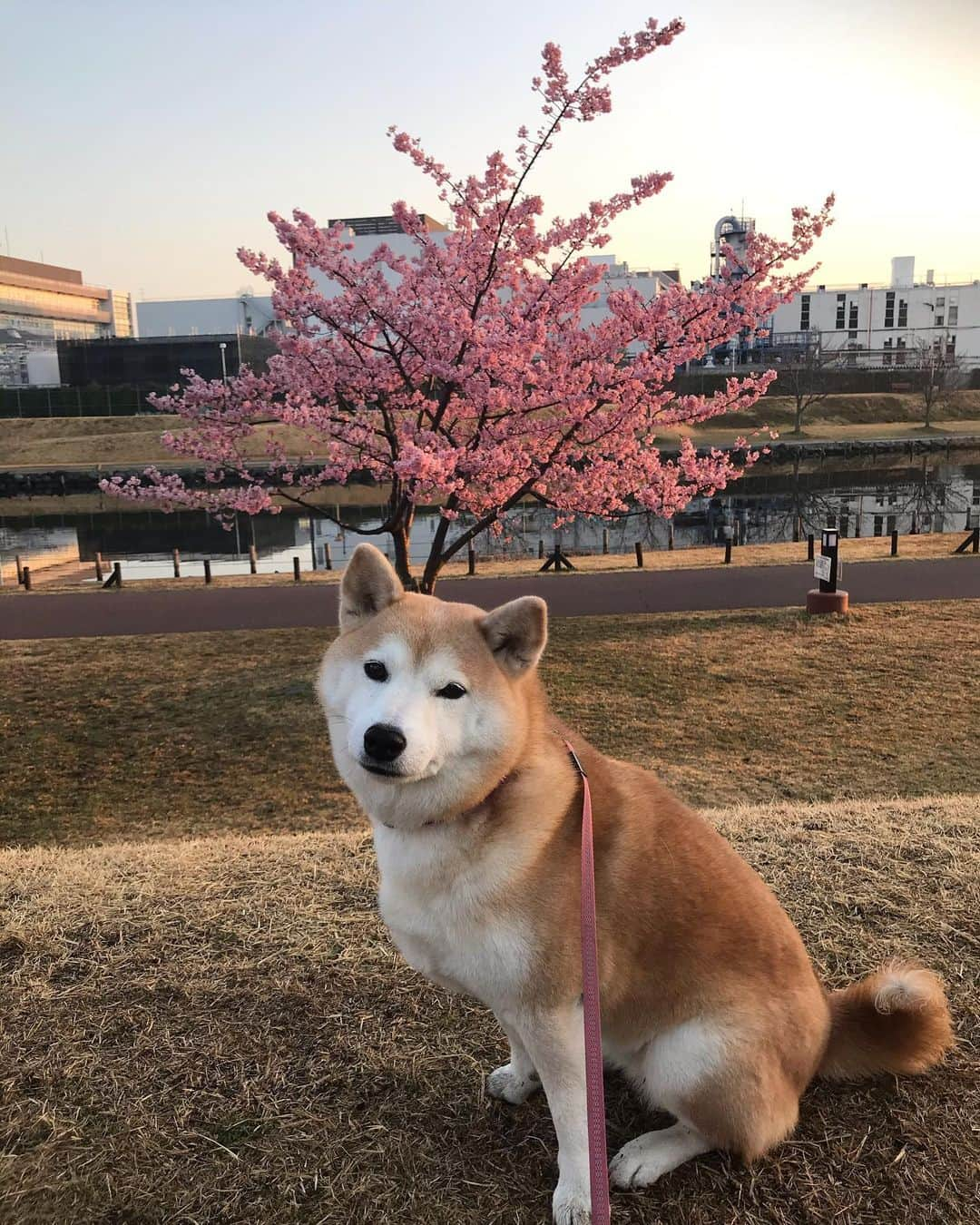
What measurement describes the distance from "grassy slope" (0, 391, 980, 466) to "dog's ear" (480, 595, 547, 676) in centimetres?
4269

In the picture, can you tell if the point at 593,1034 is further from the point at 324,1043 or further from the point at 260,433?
the point at 260,433

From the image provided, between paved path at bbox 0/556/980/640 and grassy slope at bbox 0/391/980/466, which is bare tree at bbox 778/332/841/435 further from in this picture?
paved path at bbox 0/556/980/640

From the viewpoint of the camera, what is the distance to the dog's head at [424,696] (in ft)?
7.12

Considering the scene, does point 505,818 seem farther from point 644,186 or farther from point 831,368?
point 831,368

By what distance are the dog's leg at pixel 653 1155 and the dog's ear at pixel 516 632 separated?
1.48m

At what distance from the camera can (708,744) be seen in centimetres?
883

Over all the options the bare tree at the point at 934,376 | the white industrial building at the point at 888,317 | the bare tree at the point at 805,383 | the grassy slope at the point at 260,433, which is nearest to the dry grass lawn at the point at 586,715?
the grassy slope at the point at 260,433

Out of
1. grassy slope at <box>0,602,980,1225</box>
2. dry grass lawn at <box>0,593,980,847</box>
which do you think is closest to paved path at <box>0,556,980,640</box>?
dry grass lawn at <box>0,593,980,847</box>

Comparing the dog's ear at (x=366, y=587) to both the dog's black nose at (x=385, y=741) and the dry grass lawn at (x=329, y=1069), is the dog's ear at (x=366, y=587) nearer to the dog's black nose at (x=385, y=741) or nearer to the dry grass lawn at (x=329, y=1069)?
the dog's black nose at (x=385, y=741)

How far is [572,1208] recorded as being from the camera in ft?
7.71

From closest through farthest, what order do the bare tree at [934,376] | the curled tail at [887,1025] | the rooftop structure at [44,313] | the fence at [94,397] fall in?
the curled tail at [887,1025], the fence at [94,397], the bare tree at [934,376], the rooftop structure at [44,313]

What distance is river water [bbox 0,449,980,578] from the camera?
24.6m

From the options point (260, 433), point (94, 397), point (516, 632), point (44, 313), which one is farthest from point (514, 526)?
point (44, 313)

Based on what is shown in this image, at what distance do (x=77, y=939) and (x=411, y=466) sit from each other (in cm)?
546
